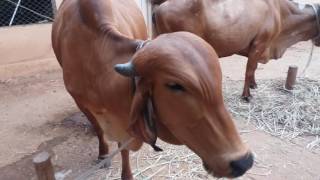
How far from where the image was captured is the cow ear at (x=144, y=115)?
1694 mm

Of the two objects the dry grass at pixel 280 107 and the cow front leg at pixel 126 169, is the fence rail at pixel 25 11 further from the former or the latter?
the cow front leg at pixel 126 169

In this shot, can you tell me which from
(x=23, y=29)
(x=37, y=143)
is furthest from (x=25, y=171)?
(x=23, y=29)

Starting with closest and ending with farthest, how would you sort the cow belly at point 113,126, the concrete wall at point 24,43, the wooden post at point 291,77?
the cow belly at point 113,126
the wooden post at point 291,77
the concrete wall at point 24,43

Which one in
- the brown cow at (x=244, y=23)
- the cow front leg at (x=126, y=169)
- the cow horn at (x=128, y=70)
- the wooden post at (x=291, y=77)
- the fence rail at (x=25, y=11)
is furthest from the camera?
the fence rail at (x=25, y=11)

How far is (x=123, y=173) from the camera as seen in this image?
2.93 m

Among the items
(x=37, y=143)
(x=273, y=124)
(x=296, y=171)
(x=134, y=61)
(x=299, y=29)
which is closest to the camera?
(x=134, y=61)

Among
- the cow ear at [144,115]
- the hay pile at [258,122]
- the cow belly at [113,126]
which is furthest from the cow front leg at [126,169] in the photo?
the cow ear at [144,115]

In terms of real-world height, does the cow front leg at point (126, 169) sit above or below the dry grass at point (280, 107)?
above

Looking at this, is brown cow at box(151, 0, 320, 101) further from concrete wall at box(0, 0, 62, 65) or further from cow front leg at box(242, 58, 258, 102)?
concrete wall at box(0, 0, 62, 65)

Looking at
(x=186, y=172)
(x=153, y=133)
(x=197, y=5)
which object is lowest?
(x=186, y=172)

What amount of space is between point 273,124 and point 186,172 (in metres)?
1.34

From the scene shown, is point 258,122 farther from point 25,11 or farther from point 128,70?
point 25,11

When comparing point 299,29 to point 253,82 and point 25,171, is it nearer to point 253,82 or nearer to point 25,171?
point 253,82

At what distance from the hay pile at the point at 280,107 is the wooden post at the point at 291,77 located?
7 centimetres
